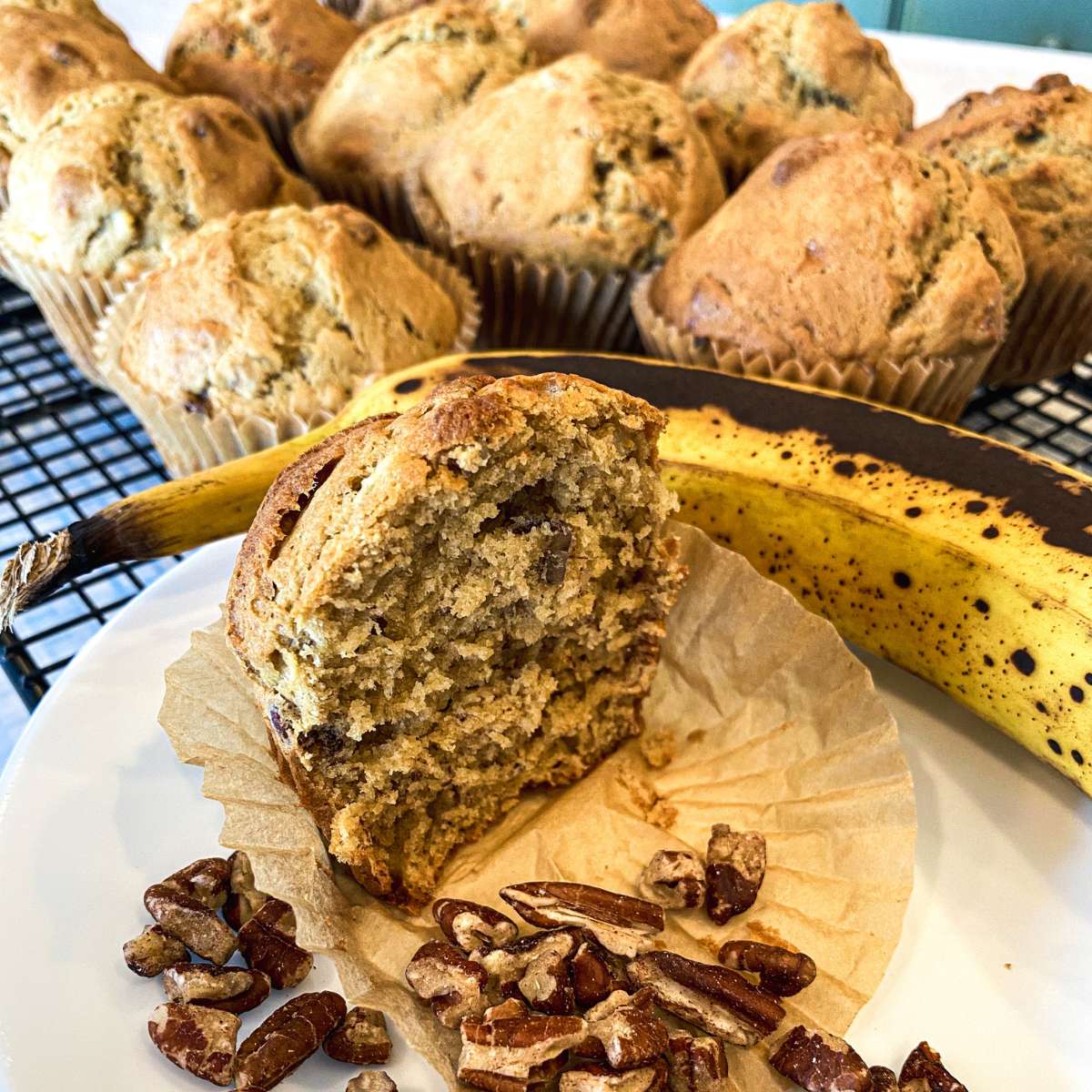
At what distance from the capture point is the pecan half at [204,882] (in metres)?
1.39

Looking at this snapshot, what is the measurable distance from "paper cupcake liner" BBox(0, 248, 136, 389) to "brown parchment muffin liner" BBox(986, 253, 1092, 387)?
2.24 meters

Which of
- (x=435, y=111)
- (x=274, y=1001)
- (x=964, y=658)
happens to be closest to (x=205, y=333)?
(x=435, y=111)

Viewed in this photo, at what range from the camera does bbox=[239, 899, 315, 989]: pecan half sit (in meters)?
1.34

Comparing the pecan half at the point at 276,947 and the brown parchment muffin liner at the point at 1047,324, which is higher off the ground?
the brown parchment muffin liner at the point at 1047,324

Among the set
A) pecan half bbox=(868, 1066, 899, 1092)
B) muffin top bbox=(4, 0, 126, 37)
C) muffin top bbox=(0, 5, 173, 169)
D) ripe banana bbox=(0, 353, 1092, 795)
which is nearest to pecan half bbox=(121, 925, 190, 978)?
ripe banana bbox=(0, 353, 1092, 795)

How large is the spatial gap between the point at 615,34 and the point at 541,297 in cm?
104

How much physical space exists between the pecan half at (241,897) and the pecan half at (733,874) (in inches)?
25.4

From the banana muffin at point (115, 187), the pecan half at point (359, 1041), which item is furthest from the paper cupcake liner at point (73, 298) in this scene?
the pecan half at point (359, 1041)

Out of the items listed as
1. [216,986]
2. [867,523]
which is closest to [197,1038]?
[216,986]

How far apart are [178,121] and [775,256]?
156cm

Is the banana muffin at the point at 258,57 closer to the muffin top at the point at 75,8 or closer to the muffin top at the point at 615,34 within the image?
the muffin top at the point at 75,8

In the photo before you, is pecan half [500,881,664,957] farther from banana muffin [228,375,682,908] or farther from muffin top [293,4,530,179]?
muffin top [293,4,530,179]

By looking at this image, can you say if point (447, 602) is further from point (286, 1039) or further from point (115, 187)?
point (115, 187)

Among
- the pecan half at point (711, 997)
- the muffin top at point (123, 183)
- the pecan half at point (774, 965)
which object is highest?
the muffin top at point (123, 183)
